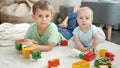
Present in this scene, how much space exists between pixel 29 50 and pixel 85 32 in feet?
1.22

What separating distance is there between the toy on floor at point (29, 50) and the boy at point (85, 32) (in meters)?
0.27

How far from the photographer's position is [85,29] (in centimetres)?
126

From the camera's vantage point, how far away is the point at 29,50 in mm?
1060

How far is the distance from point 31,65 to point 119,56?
17.9 inches

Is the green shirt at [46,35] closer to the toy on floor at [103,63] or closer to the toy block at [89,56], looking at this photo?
the toy block at [89,56]

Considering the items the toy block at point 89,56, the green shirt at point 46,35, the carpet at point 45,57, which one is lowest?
the carpet at point 45,57

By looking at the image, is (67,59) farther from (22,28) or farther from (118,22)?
(118,22)

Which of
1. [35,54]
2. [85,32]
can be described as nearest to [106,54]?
[85,32]

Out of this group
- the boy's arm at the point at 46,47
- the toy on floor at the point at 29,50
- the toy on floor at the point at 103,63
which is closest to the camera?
the toy on floor at the point at 103,63

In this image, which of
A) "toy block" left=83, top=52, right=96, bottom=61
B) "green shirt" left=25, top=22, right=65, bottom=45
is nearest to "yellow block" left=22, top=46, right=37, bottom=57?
"green shirt" left=25, top=22, right=65, bottom=45

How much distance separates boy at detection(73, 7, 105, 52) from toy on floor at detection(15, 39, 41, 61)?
10.5 inches

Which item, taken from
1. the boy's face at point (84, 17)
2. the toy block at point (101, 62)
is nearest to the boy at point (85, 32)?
the boy's face at point (84, 17)

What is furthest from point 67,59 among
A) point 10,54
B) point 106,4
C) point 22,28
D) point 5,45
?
point 106,4

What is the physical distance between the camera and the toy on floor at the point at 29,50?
1004 mm
